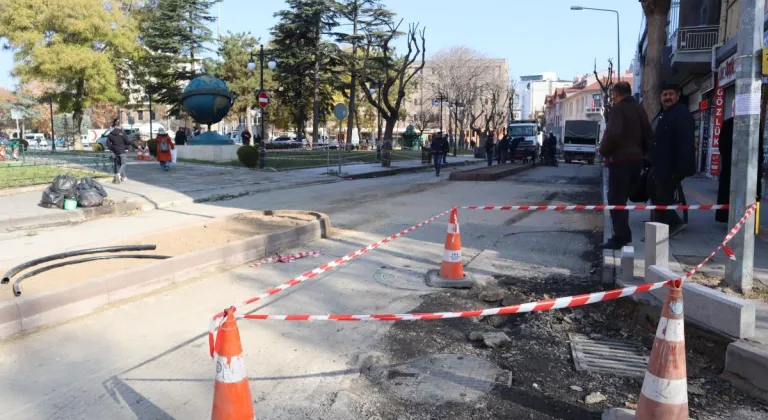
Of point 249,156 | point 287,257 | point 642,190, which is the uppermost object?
point 249,156

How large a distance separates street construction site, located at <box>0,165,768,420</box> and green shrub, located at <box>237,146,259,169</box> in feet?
50.6

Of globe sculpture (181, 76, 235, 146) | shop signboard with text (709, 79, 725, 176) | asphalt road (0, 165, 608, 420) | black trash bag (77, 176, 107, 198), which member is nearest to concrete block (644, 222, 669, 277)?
asphalt road (0, 165, 608, 420)

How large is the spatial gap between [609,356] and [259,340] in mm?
2734

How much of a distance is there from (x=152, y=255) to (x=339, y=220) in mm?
4634

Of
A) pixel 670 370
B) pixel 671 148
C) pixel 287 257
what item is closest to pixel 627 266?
pixel 671 148

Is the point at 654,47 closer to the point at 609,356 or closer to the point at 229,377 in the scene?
the point at 609,356

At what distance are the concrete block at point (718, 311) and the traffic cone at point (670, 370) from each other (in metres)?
1.34

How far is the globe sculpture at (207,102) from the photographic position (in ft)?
90.1

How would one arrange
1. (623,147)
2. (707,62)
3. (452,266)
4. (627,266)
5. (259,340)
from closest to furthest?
(259,340) < (627,266) < (452,266) < (623,147) < (707,62)

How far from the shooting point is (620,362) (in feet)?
13.8

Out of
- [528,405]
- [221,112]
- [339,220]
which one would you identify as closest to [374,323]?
[528,405]

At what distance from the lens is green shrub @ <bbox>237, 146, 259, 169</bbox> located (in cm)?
2373

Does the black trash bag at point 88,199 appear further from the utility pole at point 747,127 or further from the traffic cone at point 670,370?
the traffic cone at point 670,370

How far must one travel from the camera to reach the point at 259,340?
466 cm
